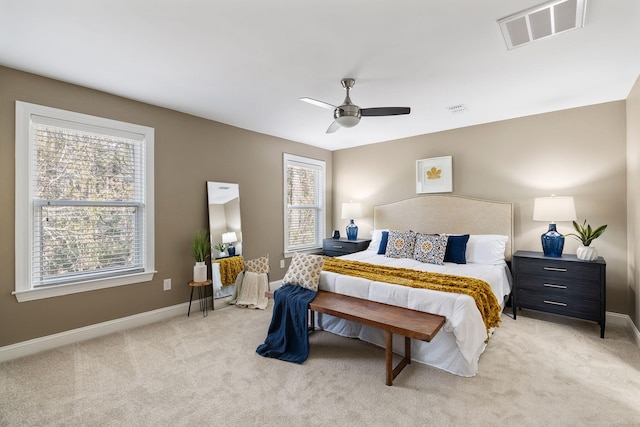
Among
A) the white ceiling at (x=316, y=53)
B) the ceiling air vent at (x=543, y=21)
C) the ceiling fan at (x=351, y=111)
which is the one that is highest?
the white ceiling at (x=316, y=53)

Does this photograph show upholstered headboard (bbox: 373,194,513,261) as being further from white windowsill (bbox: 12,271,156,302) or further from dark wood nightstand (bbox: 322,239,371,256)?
white windowsill (bbox: 12,271,156,302)

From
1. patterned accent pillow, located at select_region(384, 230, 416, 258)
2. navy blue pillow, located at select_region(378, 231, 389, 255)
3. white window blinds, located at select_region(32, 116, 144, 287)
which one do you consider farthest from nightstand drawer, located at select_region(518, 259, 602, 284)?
white window blinds, located at select_region(32, 116, 144, 287)

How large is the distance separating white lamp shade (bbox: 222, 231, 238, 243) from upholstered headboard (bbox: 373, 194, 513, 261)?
7.82 ft

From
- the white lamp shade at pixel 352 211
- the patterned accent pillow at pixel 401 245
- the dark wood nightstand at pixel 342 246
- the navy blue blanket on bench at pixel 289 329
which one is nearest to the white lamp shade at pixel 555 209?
the patterned accent pillow at pixel 401 245

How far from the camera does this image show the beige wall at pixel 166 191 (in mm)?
2611

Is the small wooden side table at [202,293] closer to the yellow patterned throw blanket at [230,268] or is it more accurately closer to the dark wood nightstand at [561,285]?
the yellow patterned throw blanket at [230,268]

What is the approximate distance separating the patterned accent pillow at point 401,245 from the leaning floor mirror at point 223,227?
2.10 metres

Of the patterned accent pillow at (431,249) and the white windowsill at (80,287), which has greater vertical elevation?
the patterned accent pillow at (431,249)

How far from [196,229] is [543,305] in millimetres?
4205

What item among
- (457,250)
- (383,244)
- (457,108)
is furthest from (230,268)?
(457,108)

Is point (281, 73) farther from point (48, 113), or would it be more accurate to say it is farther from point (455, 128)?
point (455, 128)

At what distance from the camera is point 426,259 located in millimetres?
3742

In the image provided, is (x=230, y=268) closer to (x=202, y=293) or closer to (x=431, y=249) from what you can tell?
(x=202, y=293)

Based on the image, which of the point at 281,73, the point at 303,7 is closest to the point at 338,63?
the point at 281,73
